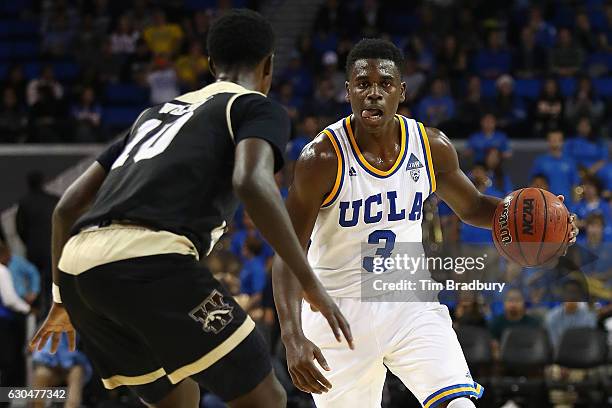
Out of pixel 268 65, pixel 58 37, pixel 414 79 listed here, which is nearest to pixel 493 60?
pixel 414 79

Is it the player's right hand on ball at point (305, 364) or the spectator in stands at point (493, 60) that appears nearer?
the player's right hand on ball at point (305, 364)

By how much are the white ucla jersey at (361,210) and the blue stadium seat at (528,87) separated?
8696 mm

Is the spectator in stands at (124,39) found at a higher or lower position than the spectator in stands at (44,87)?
higher

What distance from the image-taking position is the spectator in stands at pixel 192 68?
44.2 ft

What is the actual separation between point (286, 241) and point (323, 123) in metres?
8.38

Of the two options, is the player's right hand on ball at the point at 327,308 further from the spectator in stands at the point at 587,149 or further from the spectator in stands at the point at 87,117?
the spectator in stands at the point at 87,117

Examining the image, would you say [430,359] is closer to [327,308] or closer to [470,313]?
[327,308]

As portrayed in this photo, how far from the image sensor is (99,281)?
3.33 m

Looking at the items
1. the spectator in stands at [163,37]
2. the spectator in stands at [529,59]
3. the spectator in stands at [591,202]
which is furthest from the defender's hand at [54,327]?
the spectator in stands at [163,37]

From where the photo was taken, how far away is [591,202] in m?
9.73

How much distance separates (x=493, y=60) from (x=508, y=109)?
160 centimetres

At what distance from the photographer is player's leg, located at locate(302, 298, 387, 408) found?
4.50 metres

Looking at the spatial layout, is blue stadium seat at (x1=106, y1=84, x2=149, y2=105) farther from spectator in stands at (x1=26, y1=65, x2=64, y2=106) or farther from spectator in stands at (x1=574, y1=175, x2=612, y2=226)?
spectator in stands at (x1=574, y1=175, x2=612, y2=226)

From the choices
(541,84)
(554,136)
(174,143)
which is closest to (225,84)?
(174,143)
